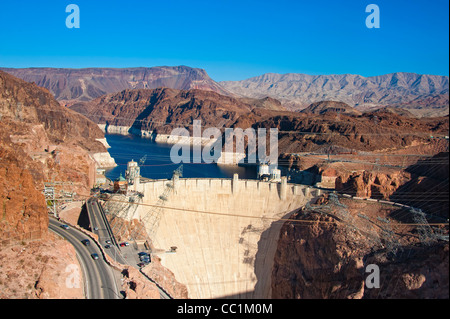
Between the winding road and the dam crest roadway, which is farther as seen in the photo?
the dam crest roadway

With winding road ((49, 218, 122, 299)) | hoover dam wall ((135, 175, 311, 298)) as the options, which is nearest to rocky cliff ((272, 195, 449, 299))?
hoover dam wall ((135, 175, 311, 298))

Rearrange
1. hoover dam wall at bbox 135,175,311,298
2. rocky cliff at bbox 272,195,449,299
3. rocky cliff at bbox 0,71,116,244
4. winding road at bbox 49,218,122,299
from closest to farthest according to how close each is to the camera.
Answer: winding road at bbox 49,218,122,299, rocky cliff at bbox 0,71,116,244, rocky cliff at bbox 272,195,449,299, hoover dam wall at bbox 135,175,311,298

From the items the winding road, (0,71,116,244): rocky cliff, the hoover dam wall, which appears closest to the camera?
the winding road

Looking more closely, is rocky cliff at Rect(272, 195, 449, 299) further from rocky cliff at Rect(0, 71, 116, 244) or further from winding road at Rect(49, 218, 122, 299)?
rocky cliff at Rect(0, 71, 116, 244)

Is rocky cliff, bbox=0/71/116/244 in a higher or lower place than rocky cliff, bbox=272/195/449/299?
higher

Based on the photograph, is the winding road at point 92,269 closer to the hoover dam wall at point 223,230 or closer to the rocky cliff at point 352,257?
the hoover dam wall at point 223,230

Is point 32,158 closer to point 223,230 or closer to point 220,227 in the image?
point 220,227

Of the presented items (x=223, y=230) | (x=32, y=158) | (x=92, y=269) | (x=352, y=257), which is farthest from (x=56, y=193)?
(x=352, y=257)
